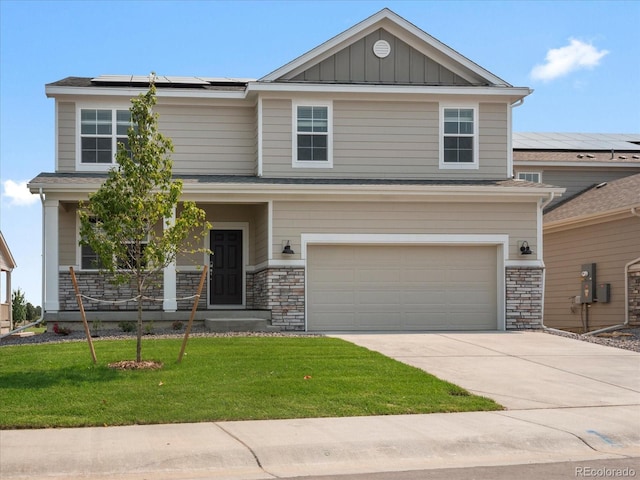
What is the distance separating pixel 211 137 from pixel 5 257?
13505 millimetres

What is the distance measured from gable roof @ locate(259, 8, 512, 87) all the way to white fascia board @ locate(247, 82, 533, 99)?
0.34 metres

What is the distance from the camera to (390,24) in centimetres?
2089

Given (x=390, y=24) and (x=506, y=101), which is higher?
(x=390, y=24)

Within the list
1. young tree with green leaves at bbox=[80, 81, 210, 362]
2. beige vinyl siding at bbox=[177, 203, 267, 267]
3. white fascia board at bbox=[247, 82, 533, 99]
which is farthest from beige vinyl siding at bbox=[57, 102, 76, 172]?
young tree with green leaves at bbox=[80, 81, 210, 362]

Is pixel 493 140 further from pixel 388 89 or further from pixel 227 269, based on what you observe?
pixel 227 269

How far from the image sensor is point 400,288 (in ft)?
65.6

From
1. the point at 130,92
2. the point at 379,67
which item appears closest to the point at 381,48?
the point at 379,67

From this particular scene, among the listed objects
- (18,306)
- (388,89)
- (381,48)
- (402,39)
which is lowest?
(18,306)

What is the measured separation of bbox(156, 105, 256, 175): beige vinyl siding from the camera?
21281 millimetres

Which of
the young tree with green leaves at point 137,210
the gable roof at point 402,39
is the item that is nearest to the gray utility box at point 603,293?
the gable roof at point 402,39

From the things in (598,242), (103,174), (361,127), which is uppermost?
(361,127)

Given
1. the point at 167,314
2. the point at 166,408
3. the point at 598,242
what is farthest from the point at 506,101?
the point at 166,408

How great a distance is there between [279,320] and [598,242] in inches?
391

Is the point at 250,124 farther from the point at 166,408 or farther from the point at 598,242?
the point at 166,408
